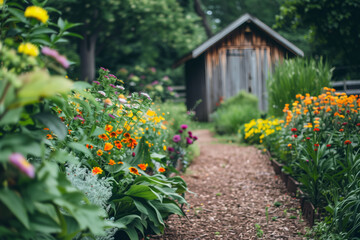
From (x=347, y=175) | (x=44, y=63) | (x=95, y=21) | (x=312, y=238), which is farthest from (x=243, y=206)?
(x=95, y=21)

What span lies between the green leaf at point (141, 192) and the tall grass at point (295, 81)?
3.22 meters

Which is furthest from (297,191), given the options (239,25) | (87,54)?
(87,54)

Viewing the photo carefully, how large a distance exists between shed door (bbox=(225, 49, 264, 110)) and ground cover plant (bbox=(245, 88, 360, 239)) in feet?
26.7

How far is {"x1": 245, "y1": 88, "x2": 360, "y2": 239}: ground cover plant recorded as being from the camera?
7.89 ft

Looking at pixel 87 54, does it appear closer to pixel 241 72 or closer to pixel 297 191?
pixel 241 72

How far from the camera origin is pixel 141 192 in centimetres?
241

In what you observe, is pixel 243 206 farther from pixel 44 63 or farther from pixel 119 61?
pixel 119 61

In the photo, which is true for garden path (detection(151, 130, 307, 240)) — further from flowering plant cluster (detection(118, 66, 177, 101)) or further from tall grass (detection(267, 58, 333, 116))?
flowering plant cluster (detection(118, 66, 177, 101))

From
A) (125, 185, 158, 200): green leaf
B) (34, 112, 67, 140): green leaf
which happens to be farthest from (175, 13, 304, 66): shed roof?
(34, 112, 67, 140): green leaf

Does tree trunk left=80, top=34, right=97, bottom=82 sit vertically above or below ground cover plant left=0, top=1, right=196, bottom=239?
above

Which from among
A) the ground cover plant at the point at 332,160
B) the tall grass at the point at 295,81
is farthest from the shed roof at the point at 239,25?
the ground cover plant at the point at 332,160

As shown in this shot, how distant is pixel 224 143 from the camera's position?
7.47 m

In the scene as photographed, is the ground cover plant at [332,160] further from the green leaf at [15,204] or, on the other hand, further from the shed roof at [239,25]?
the shed roof at [239,25]

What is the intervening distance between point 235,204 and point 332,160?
1.19 metres
